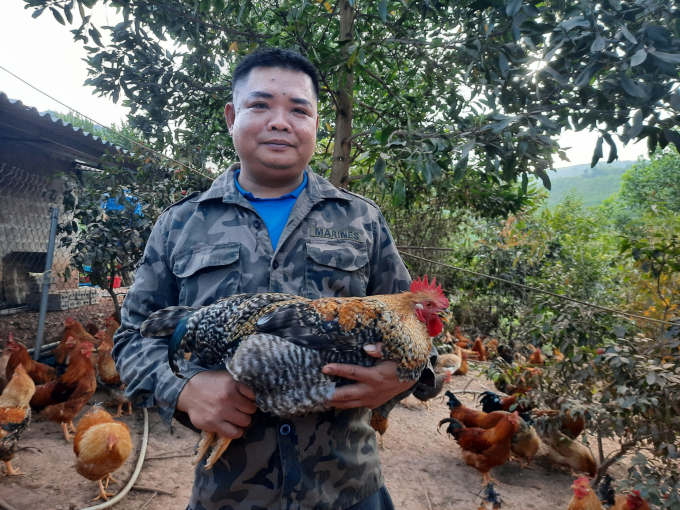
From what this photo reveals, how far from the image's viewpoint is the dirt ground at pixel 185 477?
12.3 feet

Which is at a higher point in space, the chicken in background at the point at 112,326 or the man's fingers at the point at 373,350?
the man's fingers at the point at 373,350

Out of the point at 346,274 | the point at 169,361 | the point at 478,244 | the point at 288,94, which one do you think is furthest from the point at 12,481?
the point at 478,244

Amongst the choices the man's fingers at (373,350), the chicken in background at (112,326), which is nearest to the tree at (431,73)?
the man's fingers at (373,350)

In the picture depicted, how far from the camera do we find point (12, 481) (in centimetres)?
387

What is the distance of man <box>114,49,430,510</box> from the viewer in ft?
5.04

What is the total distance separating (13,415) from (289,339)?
4.34 m

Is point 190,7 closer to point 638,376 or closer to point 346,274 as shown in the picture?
point 346,274

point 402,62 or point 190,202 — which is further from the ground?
point 402,62

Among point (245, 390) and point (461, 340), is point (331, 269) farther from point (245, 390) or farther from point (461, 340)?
point (461, 340)

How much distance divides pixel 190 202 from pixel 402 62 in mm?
4095

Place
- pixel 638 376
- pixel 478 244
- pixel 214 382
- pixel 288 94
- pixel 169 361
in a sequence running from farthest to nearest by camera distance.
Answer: pixel 478 244
pixel 638 376
pixel 288 94
pixel 169 361
pixel 214 382

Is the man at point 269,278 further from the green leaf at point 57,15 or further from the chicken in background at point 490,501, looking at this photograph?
the green leaf at point 57,15

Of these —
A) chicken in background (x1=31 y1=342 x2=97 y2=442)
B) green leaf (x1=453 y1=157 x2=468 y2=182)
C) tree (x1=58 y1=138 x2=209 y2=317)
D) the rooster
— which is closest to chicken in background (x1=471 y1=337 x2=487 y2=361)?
tree (x1=58 y1=138 x2=209 y2=317)

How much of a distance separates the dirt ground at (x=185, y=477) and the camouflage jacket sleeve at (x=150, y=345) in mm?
2087
